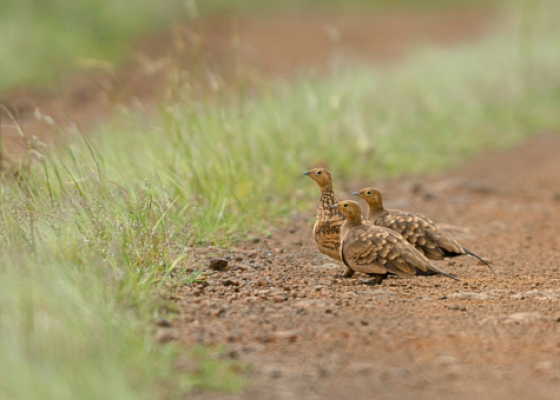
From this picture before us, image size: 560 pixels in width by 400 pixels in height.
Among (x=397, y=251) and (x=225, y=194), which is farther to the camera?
(x=225, y=194)

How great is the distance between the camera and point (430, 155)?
394 inches

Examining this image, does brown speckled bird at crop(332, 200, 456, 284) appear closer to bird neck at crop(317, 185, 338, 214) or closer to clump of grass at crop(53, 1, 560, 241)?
bird neck at crop(317, 185, 338, 214)

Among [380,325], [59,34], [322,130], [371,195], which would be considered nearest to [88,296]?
[380,325]

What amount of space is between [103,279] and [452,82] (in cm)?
1040

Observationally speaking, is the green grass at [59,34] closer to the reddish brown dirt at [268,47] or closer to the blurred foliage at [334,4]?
the reddish brown dirt at [268,47]

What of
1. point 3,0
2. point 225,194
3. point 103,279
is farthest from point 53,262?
point 3,0

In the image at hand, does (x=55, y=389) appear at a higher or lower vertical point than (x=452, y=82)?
lower

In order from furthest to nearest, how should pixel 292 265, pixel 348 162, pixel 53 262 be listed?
1. pixel 348 162
2. pixel 292 265
3. pixel 53 262

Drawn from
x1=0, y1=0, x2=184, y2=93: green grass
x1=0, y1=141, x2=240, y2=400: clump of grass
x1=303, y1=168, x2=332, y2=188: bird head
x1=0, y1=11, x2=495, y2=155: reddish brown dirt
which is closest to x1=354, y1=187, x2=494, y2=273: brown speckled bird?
x1=303, y1=168, x2=332, y2=188: bird head

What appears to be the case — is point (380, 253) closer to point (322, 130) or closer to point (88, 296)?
point (88, 296)

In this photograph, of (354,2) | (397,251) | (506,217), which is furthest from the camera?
(354,2)

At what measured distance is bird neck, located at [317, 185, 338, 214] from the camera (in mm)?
5145

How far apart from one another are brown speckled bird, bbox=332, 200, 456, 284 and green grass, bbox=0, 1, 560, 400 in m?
0.99

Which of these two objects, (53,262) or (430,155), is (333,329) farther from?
(430,155)
